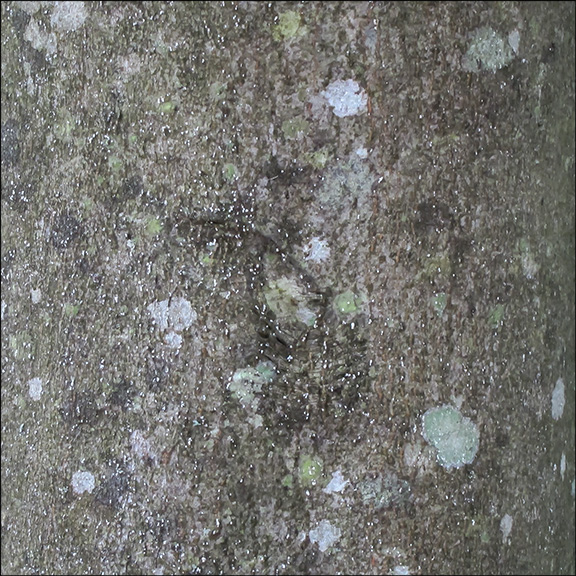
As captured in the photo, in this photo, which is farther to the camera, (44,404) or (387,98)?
(44,404)

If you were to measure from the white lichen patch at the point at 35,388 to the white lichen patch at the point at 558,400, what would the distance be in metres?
0.72

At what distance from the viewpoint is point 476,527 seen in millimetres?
997

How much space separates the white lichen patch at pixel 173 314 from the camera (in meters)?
0.97

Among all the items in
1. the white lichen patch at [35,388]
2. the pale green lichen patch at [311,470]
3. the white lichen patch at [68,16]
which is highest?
the white lichen patch at [68,16]

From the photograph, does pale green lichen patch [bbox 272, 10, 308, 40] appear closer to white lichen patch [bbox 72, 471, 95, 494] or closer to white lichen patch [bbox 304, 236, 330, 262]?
white lichen patch [bbox 304, 236, 330, 262]

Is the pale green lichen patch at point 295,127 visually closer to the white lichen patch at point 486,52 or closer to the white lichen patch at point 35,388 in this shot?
the white lichen patch at point 486,52

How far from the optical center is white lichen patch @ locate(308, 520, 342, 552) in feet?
3.16

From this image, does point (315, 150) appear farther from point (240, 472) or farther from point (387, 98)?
point (240, 472)

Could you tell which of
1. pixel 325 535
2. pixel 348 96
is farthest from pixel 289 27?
pixel 325 535

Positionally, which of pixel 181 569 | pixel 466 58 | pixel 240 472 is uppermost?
pixel 466 58

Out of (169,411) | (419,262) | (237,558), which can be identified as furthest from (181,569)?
(419,262)

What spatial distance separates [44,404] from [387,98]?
2.02 feet

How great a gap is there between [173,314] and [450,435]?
0.38m

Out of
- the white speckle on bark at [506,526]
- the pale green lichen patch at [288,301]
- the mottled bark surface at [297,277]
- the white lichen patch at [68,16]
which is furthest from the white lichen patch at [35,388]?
the white speckle on bark at [506,526]
